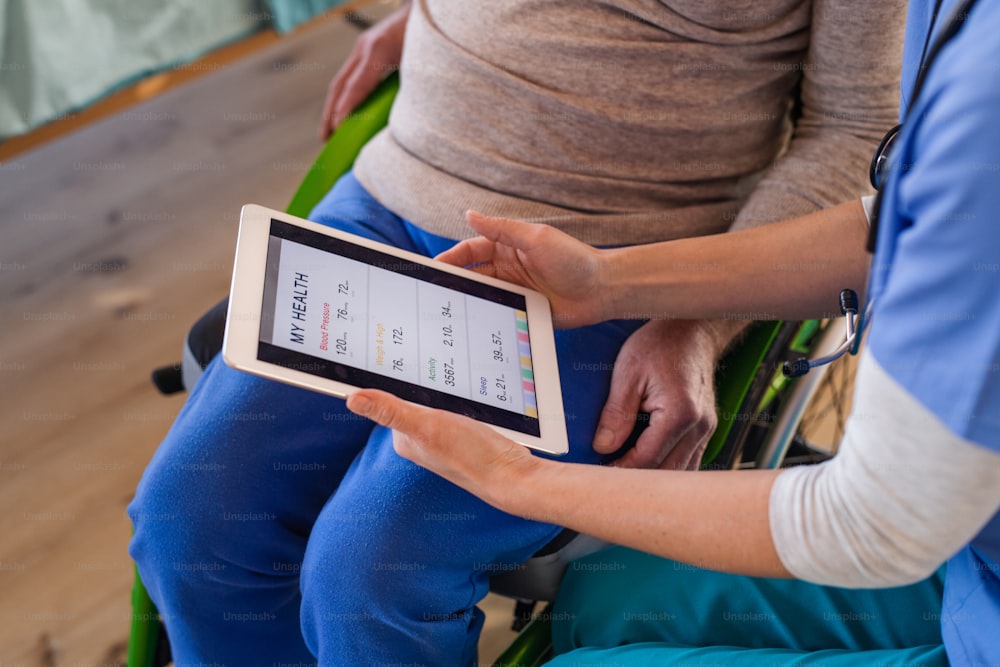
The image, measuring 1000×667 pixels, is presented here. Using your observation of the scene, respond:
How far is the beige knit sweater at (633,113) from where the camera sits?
81 centimetres

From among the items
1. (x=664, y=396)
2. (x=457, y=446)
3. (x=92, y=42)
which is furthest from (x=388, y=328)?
(x=92, y=42)

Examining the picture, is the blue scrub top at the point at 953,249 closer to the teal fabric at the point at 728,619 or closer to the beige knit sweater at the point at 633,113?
the teal fabric at the point at 728,619

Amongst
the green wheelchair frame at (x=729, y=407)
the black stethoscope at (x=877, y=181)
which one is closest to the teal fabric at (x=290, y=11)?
the green wheelchair frame at (x=729, y=407)

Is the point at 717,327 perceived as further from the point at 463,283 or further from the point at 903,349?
the point at 903,349

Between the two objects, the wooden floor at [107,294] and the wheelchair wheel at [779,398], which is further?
the wooden floor at [107,294]

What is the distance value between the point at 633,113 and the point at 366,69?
412mm

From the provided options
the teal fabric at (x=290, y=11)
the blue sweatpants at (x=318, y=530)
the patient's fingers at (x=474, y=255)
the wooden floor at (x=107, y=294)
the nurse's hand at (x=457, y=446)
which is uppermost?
the patient's fingers at (x=474, y=255)

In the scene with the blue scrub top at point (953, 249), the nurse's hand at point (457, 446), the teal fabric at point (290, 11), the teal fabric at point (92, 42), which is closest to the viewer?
the blue scrub top at point (953, 249)

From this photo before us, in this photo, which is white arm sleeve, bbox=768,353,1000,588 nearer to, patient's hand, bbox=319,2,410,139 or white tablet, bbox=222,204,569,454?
white tablet, bbox=222,204,569,454

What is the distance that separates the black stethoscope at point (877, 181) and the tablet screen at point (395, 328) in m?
0.23

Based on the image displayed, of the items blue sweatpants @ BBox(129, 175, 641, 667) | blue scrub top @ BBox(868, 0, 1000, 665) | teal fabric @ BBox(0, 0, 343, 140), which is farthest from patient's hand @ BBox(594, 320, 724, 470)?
teal fabric @ BBox(0, 0, 343, 140)

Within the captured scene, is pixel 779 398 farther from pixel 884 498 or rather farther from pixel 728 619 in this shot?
pixel 884 498

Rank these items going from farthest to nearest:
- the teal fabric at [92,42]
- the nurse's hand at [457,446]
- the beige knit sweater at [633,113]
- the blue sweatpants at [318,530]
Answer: the teal fabric at [92,42] → the beige knit sweater at [633,113] → the blue sweatpants at [318,530] → the nurse's hand at [457,446]

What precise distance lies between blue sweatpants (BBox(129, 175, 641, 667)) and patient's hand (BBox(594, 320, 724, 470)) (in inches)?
0.8
